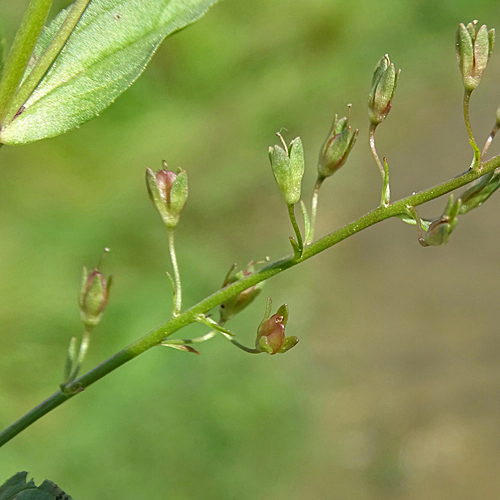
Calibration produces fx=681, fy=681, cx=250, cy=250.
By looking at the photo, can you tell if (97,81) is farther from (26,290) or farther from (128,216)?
(128,216)

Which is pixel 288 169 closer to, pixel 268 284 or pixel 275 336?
pixel 275 336

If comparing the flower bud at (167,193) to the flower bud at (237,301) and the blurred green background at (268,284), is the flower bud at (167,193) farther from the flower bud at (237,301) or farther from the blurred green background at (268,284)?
the blurred green background at (268,284)

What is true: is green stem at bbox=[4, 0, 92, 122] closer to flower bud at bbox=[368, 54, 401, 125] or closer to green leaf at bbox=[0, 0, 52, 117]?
green leaf at bbox=[0, 0, 52, 117]

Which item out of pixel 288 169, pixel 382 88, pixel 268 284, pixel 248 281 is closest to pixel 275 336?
pixel 248 281

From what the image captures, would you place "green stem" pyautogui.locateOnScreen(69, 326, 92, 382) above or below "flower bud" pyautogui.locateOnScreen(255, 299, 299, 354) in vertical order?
above

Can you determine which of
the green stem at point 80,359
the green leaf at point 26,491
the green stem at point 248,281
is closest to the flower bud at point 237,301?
the green stem at point 248,281

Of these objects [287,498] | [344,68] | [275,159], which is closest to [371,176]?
[344,68]

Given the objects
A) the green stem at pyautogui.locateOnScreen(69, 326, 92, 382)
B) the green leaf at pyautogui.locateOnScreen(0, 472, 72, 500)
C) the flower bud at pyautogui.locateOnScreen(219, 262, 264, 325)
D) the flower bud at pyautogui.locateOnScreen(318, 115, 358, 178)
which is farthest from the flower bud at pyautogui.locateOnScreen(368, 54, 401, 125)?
the green leaf at pyautogui.locateOnScreen(0, 472, 72, 500)

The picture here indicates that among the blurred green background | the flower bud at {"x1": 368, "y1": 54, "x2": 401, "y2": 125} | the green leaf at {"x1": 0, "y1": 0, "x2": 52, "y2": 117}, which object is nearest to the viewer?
the green leaf at {"x1": 0, "y1": 0, "x2": 52, "y2": 117}
